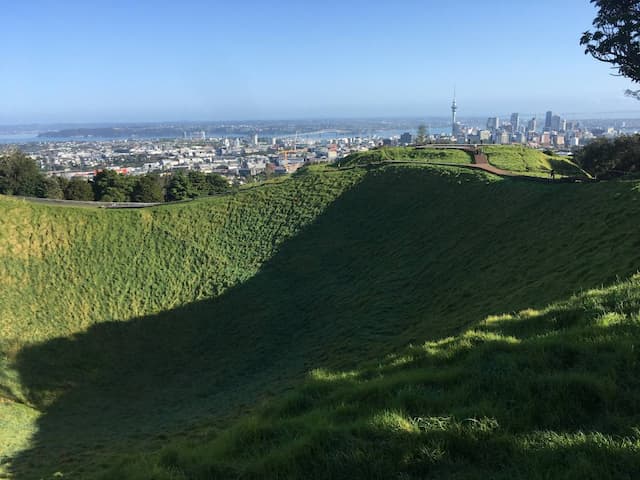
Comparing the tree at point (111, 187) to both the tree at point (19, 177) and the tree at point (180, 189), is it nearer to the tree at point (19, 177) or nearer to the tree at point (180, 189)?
the tree at point (180, 189)

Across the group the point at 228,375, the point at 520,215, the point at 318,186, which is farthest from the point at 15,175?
the point at 520,215

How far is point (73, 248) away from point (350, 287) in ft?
60.3

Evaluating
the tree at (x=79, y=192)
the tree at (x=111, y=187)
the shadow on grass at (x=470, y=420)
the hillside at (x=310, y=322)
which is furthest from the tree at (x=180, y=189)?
the shadow on grass at (x=470, y=420)

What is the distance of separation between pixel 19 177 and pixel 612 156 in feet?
202

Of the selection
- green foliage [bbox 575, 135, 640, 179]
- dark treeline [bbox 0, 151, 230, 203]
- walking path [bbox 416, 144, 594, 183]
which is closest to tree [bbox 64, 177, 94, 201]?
dark treeline [bbox 0, 151, 230, 203]

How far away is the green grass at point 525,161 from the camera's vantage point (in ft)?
111

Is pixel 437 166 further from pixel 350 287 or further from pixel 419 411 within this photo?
pixel 419 411

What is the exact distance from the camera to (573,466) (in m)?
3.48

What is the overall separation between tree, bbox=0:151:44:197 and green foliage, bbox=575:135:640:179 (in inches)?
2184

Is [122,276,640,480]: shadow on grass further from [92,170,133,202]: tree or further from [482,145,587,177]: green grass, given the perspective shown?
[92,170,133,202]: tree

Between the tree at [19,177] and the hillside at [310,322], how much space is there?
2123 centimetres

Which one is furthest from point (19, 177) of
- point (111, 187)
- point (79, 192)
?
point (111, 187)

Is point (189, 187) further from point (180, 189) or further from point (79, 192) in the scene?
point (79, 192)

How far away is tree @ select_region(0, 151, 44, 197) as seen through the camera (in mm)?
44562
